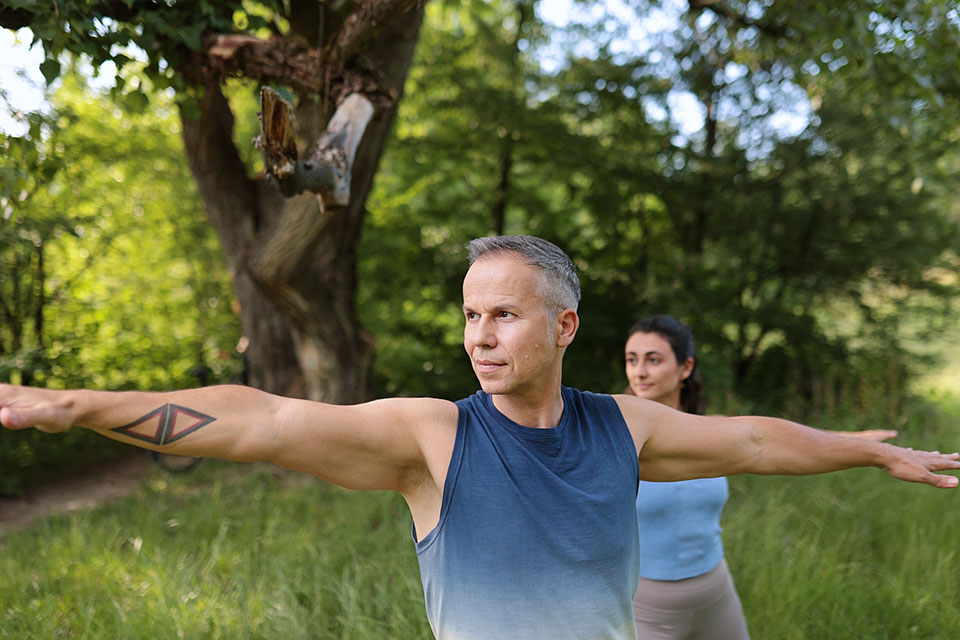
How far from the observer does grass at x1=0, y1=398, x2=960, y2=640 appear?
3.36 m

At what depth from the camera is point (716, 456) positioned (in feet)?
6.36

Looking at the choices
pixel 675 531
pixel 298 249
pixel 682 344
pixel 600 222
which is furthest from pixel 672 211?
pixel 675 531

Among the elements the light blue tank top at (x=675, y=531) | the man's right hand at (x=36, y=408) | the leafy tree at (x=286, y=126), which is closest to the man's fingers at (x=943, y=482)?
the light blue tank top at (x=675, y=531)

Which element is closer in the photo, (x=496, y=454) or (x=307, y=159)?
(x=496, y=454)

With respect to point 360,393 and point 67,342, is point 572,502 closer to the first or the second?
point 360,393

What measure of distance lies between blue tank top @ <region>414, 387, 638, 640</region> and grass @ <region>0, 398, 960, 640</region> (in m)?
1.87

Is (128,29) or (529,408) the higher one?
(128,29)

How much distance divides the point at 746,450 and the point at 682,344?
1.12 m

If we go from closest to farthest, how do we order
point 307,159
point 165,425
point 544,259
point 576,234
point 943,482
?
point 165,425
point 544,259
point 943,482
point 307,159
point 576,234

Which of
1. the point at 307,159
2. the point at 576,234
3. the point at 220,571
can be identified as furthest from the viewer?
the point at 576,234

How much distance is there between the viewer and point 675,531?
8.61 feet

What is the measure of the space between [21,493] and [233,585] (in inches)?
150

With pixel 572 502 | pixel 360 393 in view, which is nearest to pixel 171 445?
pixel 572 502

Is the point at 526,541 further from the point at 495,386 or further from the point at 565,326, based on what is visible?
the point at 565,326
